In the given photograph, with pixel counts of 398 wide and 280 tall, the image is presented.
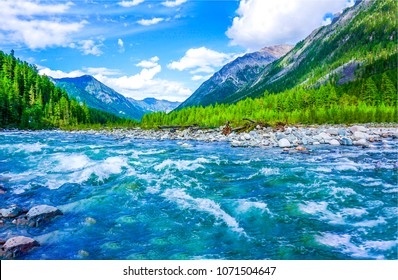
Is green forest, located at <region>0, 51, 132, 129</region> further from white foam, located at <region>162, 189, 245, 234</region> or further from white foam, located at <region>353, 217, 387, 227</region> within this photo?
white foam, located at <region>353, 217, 387, 227</region>

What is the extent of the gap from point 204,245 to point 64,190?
9.16 meters

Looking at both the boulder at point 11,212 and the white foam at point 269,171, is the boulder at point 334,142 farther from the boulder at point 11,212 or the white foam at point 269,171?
the boulder at point 11,212

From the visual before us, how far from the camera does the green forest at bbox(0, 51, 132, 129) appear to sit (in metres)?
82.9

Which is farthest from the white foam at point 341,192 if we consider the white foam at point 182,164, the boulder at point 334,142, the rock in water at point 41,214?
the boulder at point 334,142

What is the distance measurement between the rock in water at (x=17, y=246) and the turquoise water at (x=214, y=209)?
14.9 inches

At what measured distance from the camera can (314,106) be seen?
85.7 meters

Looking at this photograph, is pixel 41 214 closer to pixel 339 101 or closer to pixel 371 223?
pixel 371 223

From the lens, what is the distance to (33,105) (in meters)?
102

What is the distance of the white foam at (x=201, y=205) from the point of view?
10.1m

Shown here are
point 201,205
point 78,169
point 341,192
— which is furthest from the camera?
point 78,169

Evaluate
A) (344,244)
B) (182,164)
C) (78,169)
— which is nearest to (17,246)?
(344,244)

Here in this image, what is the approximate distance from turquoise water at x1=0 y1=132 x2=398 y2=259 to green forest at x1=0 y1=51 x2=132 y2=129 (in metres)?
75.7

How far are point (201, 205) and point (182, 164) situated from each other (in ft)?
29.2

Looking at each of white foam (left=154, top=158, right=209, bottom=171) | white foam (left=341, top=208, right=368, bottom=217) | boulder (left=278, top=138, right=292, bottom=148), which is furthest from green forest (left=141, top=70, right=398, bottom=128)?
white foam (left=341, top=208, right=368, bottom=217)
